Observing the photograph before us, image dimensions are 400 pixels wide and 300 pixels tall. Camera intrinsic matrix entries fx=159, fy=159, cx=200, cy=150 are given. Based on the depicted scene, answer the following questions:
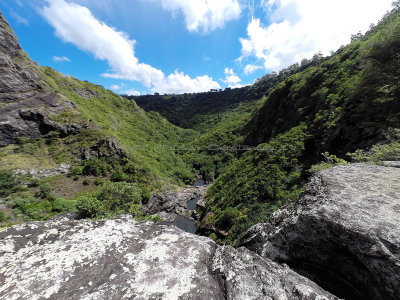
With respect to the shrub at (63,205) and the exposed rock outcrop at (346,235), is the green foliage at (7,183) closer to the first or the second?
the shrub at (63,205)

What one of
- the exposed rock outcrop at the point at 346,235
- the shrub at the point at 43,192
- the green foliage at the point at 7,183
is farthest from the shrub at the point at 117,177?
the exposed rock outcrop at the point at 346,235

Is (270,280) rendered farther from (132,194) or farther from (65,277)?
(132,194)

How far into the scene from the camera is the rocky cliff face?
3011 centimetres

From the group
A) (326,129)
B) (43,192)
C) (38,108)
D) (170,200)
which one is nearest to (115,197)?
(43,192)

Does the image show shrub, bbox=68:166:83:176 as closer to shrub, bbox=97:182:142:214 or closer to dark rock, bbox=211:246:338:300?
shrub, bbox=97:182:142:214

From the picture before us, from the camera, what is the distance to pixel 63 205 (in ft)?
74.1

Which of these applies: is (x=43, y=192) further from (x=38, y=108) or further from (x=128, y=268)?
(x=128, y=268)

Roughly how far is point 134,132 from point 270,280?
65882mm

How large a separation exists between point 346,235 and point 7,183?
36077mm

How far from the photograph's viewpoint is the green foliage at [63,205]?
71.1ft

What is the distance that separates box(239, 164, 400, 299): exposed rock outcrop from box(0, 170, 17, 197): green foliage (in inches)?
1307

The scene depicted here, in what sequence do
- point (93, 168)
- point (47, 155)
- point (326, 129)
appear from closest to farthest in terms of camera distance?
point (326, 129), point (47, 155), point (93, 168)

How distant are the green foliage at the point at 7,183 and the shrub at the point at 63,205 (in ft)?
20.0

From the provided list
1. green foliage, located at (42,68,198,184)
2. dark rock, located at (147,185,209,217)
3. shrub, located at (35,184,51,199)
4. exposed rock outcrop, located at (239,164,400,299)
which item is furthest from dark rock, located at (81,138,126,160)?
exposed rock outcrop, located at (239,164,400,299)
